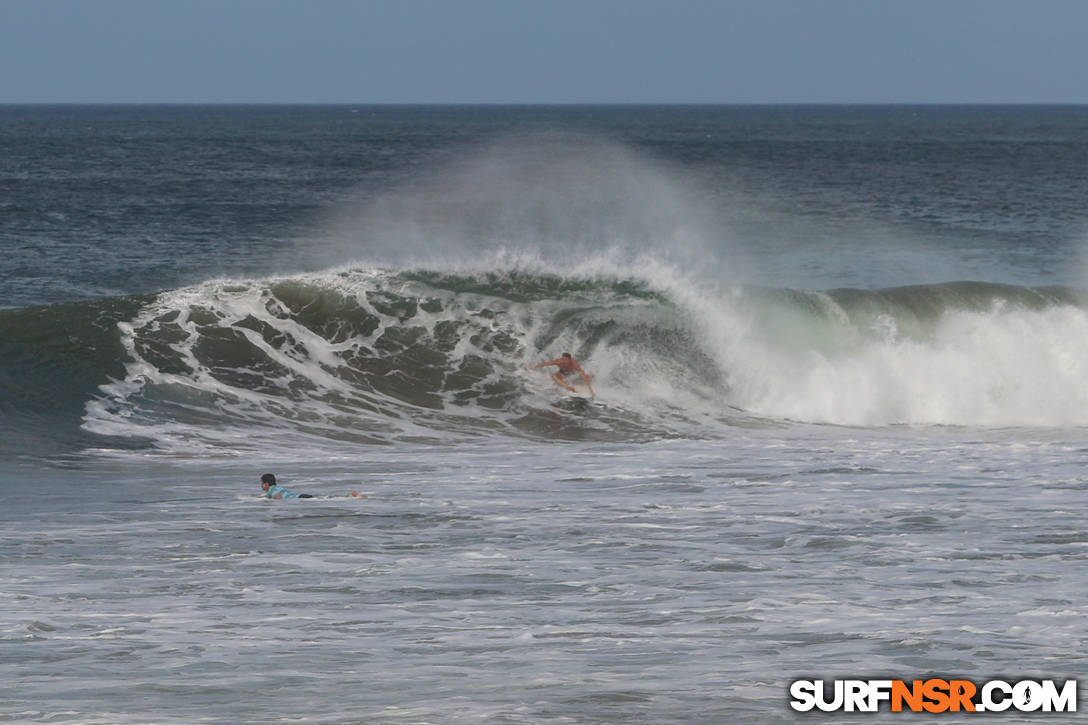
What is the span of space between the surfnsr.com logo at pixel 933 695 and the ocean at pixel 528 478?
11 cm

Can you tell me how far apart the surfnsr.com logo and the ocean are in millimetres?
111

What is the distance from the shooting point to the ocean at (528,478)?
8008mm

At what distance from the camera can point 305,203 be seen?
177ft

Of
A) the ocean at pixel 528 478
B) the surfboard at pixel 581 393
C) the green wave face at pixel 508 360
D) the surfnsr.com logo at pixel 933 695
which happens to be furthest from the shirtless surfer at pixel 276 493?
the surfboard at pixel 581 393

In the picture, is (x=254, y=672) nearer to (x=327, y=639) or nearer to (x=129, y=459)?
(x=327, y=639)

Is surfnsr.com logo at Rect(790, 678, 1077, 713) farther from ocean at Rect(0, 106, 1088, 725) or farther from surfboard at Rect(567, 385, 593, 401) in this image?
surfboard at Rect(567, 385, 593, 401)

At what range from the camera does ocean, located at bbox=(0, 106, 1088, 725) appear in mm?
8008

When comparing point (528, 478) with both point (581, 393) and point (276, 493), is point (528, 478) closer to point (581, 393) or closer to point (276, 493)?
point (276, 493)

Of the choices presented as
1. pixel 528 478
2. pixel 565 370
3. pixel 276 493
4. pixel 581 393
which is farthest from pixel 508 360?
pixel 276 493

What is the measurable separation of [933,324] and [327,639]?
17327 millimetres

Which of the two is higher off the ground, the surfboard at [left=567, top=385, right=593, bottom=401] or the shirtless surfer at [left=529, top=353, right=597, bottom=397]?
the shirtless surfer at [left=529, top=353, right=597, bottom=397]

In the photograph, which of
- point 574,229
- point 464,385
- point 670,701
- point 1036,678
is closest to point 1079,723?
point 1036,678

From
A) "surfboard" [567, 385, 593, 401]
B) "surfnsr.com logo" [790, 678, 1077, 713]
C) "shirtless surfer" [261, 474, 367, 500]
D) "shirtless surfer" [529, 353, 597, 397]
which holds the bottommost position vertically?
"surfnsr.com logo" [790, 678, 1077, 713]

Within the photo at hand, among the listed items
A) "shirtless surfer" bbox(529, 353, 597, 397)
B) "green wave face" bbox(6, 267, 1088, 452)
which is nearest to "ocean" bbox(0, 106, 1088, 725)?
"green wave face" bbox(6, 267, 1088, 452)
